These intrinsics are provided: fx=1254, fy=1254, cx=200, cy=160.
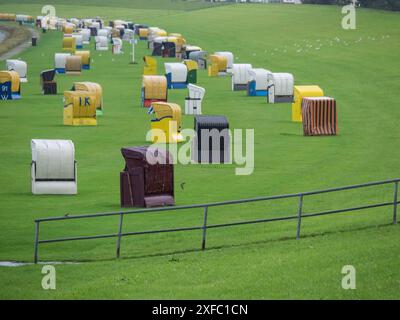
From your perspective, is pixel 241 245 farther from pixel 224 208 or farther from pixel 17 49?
pixel 17 49

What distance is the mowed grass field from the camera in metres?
23.5

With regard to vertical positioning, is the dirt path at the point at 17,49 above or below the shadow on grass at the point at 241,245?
below

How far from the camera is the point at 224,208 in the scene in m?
35.4

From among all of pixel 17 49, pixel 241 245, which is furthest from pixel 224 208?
pixel 17 49

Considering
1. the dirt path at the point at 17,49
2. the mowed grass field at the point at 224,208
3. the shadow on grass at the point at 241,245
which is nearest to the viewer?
the mowed grass field at the point at 224,208

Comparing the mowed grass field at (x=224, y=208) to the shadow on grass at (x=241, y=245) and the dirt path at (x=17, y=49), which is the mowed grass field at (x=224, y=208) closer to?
the shadow on grass at (x=241, y=245)

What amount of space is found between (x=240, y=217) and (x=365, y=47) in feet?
285

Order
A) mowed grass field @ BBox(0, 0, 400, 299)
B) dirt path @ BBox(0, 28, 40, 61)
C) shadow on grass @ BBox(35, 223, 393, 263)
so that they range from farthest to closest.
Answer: dirt path @ BBox(0, 28, 40, 61), shadow on grass @ BBox(35, 223, 393, 263), mowed grass field @ BBox(0, 0, 400, 299)

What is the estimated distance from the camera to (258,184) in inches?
1588

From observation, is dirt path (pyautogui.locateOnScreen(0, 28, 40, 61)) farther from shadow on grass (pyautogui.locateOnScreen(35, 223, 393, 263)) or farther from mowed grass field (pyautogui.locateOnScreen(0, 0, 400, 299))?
shadow on grass (pyautogui.locateOnScreen(35, 223, 393, 263))

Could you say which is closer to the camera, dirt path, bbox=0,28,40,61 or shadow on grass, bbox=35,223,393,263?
shadow on grass, bbox=35,223,393,263

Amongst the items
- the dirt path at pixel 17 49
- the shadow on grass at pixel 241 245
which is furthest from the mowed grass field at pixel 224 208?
the dirt path at pixel 17 49

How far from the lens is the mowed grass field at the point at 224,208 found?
927 inches

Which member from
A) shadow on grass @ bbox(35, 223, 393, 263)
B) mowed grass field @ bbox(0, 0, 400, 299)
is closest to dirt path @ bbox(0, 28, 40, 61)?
mowed grass field @ bbox(0, 0, 400, 299)
